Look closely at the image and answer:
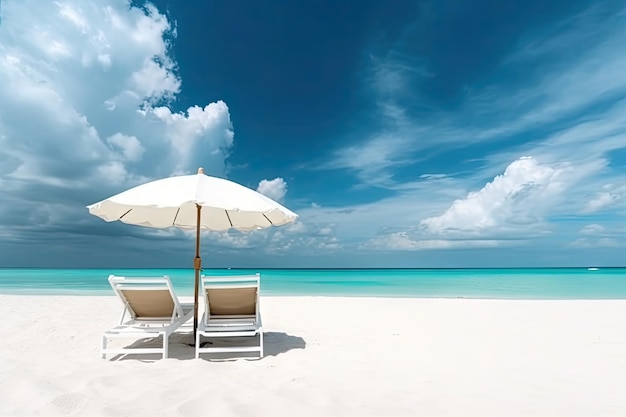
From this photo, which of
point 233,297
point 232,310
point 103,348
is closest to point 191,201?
Answer: point 233,297

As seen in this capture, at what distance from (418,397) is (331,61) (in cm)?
1597

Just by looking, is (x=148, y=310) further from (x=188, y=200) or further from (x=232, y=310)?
(x=188, y=200)

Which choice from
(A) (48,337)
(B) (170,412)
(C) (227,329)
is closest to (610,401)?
(B) (170,412)

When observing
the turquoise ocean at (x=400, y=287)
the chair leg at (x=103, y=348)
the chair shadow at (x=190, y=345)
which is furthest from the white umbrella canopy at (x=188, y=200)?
the turquoise ocean at (x=400, y=287)

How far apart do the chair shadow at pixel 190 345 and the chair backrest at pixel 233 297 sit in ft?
→ 1.58

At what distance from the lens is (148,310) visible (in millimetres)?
4688

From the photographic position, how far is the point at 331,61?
55.5 ft

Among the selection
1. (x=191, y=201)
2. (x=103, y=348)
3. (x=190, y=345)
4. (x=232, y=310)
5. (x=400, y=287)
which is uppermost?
(x=191, y=201)

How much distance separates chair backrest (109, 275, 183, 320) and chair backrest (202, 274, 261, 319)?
0.37 meters

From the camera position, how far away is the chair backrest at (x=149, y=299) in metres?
4.33

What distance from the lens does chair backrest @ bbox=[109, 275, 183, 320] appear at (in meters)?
4.33

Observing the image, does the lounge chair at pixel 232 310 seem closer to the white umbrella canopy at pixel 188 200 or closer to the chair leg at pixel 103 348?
the white umbrella canopy at pixel 188 200

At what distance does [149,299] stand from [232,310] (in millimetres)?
961

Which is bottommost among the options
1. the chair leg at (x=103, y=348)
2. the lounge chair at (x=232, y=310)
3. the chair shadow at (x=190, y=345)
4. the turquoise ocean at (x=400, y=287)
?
the turquoise ocean at (x=400, y=287)
